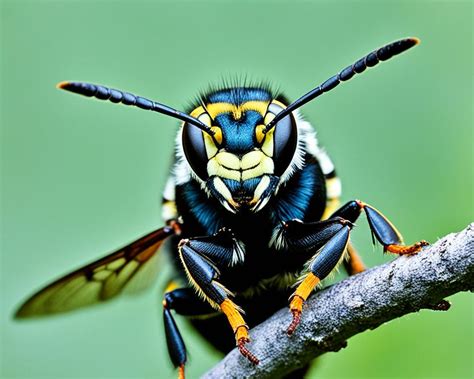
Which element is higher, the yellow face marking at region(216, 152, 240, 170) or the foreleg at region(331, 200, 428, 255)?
the yellow face marking at region(216, 152, 240, 170)

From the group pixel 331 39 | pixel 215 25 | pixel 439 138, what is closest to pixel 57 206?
pixel 215 25

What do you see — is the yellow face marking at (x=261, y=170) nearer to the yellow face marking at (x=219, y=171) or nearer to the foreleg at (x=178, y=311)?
the yellow face marking at (x=219, y=171)

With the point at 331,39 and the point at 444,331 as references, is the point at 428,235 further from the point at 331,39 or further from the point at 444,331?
the point at 331,39

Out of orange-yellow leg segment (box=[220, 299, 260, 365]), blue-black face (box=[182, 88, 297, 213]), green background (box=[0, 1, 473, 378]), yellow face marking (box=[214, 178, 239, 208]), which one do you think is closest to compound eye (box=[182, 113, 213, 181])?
blue-black face (box=[182, 88, 297, 213])

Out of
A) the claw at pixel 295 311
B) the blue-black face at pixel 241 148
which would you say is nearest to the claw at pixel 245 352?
the claw at pixel 295 311

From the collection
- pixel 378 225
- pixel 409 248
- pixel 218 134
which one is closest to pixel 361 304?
pixel 409 248

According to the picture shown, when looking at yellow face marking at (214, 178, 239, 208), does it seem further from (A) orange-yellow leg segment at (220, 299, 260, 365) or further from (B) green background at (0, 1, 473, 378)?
(B) green background at (0, 1, 473, 378)

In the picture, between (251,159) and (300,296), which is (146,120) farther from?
(300,296)
